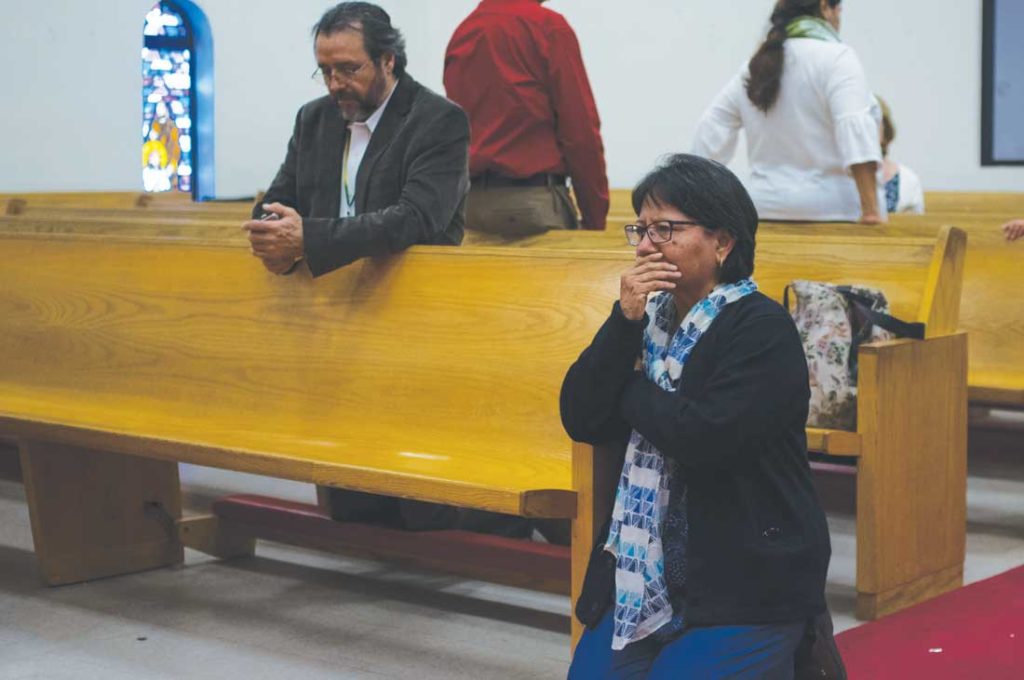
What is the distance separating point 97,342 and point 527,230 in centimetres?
149

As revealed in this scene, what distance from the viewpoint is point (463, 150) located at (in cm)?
409

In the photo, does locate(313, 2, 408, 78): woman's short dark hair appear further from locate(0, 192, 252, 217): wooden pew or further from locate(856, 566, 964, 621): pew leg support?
locate(0, 192, 252, 217): wooden pew

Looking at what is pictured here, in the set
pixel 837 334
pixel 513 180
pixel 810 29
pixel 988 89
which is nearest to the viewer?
pixel 837 334

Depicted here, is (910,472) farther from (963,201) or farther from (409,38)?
(409,38)

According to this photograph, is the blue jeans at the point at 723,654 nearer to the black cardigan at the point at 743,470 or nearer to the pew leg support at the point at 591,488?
the black cardigan at the point at 743,470

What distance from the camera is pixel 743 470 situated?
2424 mm

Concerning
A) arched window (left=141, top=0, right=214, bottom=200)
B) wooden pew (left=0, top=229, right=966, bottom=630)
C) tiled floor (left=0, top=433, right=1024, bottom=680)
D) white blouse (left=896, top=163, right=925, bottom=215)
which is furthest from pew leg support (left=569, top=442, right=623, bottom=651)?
arched window (left=141, top=0, right=214, bottom=200)

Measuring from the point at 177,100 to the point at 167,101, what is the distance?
8 centimetres

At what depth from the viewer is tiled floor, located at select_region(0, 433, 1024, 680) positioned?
353 centimetres

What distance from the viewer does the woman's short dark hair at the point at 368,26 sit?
160 inches

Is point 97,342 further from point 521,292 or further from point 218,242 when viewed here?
point 521,292

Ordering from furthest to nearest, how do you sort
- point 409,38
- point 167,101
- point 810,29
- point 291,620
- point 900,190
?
1. point 409,38
2. point 167,101
3. point 900,190
4. point 810,29
5. point 291,620

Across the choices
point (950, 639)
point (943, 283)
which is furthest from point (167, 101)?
point (950, 639)

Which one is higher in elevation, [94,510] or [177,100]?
[177,100]
